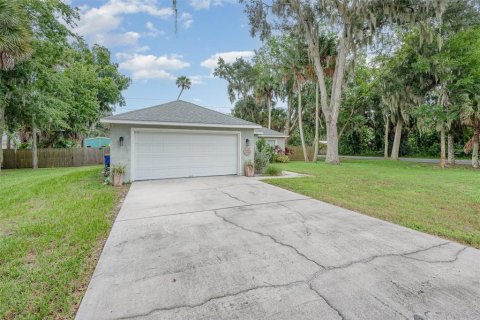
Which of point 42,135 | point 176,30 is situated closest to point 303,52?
point 176,30

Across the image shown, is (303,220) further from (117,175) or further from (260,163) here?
(260,163)

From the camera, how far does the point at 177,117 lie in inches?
359

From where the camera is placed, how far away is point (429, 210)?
16.9 feet

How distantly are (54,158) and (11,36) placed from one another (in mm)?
10596

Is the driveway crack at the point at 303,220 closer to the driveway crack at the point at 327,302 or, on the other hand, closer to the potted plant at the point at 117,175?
the driveway crack at the point at 327,302

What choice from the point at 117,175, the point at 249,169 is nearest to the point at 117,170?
the point at 117,175

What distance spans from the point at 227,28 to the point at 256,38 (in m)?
2.72

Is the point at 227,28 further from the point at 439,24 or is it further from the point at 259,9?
the point at 439,24

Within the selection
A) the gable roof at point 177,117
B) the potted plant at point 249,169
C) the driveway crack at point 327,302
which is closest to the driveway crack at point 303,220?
the driveway crack at point 327,302

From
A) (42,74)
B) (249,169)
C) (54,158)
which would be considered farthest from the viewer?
(54,158)

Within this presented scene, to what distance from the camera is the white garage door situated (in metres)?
8.73

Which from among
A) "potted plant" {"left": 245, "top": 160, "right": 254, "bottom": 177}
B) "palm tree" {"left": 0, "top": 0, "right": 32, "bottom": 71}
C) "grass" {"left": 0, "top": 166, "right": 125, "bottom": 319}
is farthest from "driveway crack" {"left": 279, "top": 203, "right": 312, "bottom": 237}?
"palm tree" {"left": 0, "top": 0, "right": 32, "bottom": 71}

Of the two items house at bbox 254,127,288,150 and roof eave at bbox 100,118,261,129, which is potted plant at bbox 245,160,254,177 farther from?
house at bbox 254,127,288,150

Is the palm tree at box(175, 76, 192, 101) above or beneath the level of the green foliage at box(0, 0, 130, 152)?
A: above
